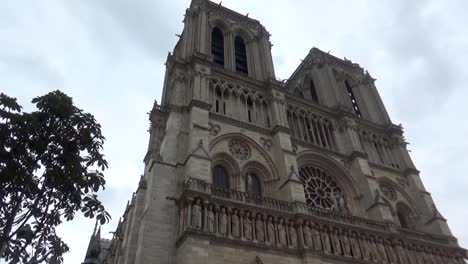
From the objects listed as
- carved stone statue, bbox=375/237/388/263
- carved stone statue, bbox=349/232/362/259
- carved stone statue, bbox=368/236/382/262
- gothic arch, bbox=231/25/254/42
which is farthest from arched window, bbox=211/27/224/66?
carved stone statue, bbox=375/237/388/263

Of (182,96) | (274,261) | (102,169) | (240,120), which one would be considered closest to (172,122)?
(182,96)

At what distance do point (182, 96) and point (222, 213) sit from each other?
334 inches

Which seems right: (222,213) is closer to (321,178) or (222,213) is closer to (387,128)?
(321,178)

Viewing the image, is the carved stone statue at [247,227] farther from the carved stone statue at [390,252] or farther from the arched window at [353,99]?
the arched window at [353,99]

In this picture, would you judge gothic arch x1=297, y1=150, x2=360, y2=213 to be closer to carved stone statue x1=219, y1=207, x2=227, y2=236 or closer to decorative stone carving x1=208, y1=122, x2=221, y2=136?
decorative stone carving x1=208, y1=122, x2=221, y2=136

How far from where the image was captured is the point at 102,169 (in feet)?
27.9

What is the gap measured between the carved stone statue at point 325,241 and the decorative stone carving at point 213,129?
7530 mm

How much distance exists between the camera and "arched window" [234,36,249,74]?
28.1m

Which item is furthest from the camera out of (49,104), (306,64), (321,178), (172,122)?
(306,64)

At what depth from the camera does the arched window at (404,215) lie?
24359 millimetres

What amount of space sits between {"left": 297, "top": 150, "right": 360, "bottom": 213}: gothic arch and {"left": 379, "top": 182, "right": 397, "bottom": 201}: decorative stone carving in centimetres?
284

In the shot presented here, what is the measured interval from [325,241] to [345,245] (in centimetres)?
132

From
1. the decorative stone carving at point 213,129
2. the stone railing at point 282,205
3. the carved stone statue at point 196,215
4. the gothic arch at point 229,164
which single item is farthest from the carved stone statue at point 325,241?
the decorative stone carving at point 213,129

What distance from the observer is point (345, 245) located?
1838cm
